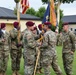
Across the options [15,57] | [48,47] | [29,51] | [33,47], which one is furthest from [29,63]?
[15,57]

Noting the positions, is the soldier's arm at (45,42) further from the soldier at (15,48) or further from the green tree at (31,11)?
the green tree at (31,11)

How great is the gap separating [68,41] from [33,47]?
136 centimetres

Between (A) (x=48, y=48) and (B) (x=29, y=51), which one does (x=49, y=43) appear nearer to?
(A) (x=48, y=48)

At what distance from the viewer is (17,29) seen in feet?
36.8

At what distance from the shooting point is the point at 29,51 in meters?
10.3

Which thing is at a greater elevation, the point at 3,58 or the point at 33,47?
the point at 33,47

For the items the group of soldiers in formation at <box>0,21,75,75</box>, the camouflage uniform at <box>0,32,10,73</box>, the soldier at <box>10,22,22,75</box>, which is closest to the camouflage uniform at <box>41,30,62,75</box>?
the group of soldiers in formation at <box>0,21,75,75</box>

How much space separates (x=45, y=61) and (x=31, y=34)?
953 millimetres

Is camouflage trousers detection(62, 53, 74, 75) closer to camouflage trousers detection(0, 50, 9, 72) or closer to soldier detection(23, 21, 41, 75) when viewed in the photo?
soldier detection(23, 21, 41, 75)

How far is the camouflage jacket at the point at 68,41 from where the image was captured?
10852 mm

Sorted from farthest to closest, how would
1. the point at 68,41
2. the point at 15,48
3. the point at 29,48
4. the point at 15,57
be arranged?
the point at 15,57
the point at 15,48
the point at 68,41
the point at 29,48

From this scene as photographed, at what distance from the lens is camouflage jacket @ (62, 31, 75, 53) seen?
10852mm

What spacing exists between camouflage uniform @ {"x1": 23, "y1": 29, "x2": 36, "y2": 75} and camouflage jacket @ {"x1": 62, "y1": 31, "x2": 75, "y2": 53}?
1.17 m

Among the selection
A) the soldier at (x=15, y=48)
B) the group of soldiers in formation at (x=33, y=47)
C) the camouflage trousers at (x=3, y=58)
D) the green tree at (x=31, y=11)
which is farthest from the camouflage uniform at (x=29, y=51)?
the green tree at (x=31, y=11)
